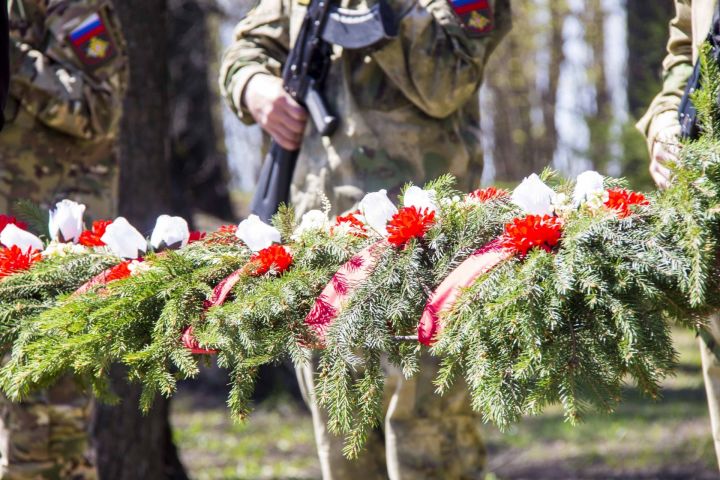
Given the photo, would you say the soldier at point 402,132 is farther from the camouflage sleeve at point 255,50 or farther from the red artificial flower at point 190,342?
the red artificial flower at point 190,342

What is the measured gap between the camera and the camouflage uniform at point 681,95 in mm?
2291

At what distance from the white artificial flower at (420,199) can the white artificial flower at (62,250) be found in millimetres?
819

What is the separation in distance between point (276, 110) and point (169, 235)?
0.79 metres

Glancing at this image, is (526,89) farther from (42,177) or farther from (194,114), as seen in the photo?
(42,177)

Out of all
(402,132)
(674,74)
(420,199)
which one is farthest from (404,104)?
(420,199)

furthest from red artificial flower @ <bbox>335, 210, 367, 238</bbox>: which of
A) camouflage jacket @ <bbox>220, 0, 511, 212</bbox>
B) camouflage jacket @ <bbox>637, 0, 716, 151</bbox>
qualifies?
camouflage jacket @ <bbox>637, 0, 716, 151</bbox>

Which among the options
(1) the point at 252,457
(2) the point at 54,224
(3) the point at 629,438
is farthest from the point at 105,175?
(3) the point at 629,438

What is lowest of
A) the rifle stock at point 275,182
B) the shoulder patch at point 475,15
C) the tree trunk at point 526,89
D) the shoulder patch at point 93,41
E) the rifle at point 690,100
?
the rifle at point 690,100

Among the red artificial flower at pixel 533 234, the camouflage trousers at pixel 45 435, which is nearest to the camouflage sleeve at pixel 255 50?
the camouflage trousers at pixel 45 435

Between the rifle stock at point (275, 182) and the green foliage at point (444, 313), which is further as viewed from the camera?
the rifle stock at point (275, 182)

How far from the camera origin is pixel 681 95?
2553 millimetres

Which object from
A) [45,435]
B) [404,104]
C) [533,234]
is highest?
[404,104]

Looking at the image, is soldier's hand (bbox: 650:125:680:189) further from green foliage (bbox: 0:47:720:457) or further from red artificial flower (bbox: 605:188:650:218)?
red artificial flower (bbox: 605:188:650:218)

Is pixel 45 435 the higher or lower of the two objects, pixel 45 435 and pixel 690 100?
the lower
